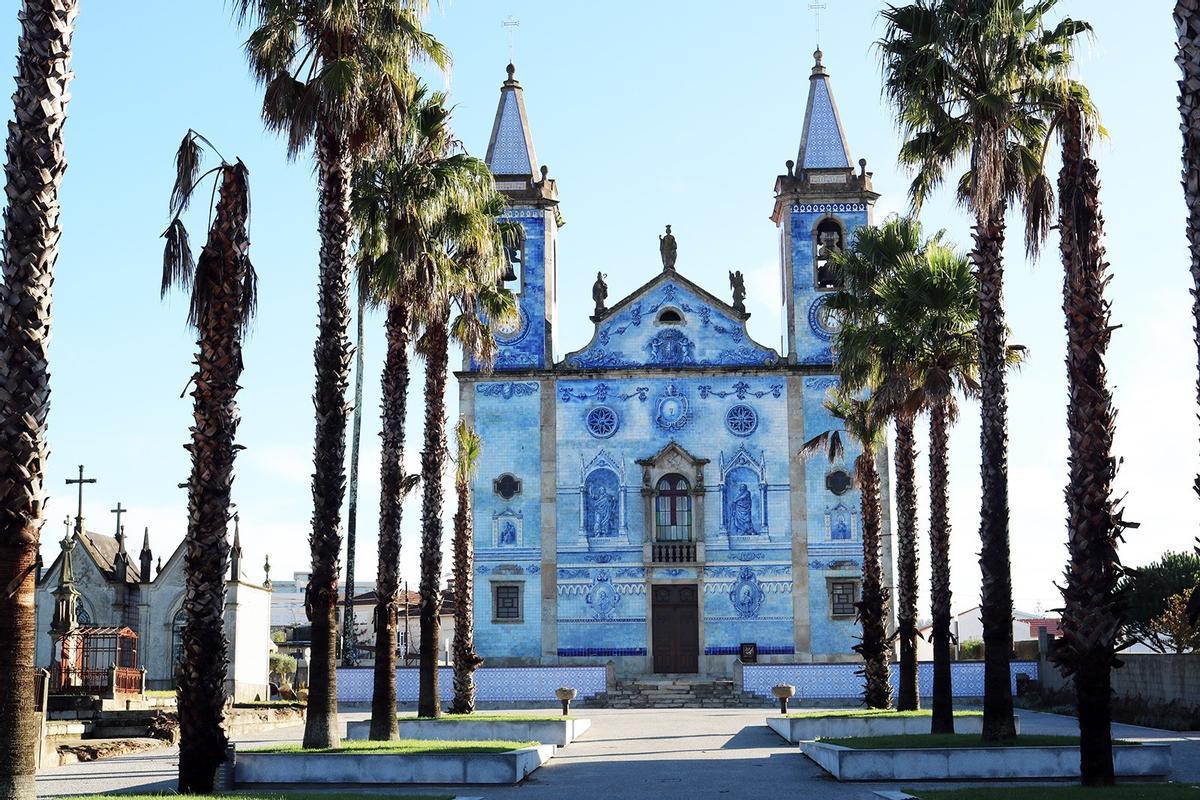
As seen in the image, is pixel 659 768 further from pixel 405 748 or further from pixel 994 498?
pixel 994 498

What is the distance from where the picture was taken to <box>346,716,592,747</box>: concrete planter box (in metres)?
23.9

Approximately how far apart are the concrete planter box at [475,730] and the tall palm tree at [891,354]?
22.0 feet

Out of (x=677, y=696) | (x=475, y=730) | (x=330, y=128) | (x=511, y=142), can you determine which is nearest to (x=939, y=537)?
(x=475, y=730)

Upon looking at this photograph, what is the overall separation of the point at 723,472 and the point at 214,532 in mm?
30155

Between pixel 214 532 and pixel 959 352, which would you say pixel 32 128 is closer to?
pixel 214 532

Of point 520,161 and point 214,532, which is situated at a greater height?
point 520,161

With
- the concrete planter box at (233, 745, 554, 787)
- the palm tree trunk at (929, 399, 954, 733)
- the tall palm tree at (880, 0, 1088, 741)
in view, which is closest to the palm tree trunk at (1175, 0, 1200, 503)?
the tall palm tree at (880, 0, 1088, 741)

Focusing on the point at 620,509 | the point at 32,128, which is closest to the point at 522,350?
the point at 620,509

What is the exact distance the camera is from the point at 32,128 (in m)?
11.5

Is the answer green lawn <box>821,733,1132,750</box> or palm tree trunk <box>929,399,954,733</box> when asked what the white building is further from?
green lawn <box>821,733,1132,750</box>

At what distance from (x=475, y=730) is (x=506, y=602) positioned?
19648mm

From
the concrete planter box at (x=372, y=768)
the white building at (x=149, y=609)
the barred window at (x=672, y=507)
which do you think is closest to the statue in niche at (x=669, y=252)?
the barred window at (x=672, y=507)

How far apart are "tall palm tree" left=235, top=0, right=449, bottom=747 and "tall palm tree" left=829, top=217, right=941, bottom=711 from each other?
10.5 meters

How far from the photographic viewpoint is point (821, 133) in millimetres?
46562
